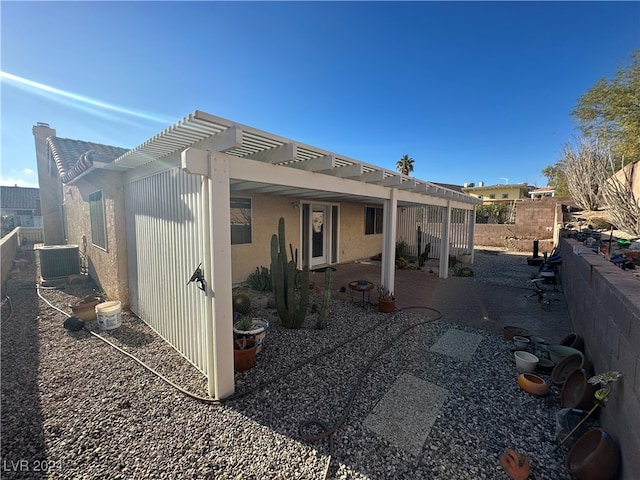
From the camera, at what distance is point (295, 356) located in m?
3.93

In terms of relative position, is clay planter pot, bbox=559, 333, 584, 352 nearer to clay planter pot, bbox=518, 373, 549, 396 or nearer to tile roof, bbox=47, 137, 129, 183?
clay planter pot, bbox=518, 373, 549, 396

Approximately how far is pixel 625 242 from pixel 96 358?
979cm

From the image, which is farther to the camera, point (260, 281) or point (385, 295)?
point (260, 281)

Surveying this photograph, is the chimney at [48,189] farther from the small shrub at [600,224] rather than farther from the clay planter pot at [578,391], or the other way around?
the small shrub at [600,224]

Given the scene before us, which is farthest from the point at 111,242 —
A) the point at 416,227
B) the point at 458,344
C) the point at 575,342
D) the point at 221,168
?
the point at 416,227

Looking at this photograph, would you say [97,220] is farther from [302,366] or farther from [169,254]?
[302,366]

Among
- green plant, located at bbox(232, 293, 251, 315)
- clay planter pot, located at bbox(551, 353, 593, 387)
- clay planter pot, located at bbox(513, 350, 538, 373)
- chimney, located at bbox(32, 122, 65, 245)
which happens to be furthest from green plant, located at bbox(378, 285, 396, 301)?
chimney, located at bbox(32, 122, 65, 245)

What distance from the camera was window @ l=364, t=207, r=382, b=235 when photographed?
12391 mm

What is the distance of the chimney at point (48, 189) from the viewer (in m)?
11.1

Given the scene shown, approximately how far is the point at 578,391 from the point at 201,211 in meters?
4.35

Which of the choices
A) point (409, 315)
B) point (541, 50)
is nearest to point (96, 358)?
point (409, 315)

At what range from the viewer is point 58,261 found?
301 inches

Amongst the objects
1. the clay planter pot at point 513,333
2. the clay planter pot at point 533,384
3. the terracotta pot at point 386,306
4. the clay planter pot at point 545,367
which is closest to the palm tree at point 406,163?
the terracotta pot at point 386,306

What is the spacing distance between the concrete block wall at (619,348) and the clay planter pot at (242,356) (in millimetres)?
3435
